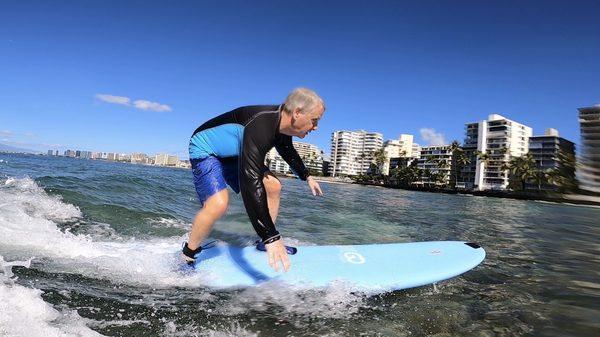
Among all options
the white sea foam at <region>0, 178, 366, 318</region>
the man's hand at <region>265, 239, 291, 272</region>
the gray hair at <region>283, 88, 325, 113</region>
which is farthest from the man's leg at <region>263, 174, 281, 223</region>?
the man's hand at <region>265, 239, 291, 272</region>

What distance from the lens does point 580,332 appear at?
3311 mm

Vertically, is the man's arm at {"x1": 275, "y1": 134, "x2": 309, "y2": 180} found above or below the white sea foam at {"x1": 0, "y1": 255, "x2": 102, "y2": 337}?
above

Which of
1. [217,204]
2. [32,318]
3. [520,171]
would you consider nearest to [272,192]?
[217,204]

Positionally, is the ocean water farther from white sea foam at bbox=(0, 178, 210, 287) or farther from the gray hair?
the gray hair

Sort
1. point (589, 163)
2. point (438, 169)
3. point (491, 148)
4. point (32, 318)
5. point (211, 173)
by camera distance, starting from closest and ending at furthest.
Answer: point (589, 163) < point (32, 318) < point (211, 173) < point (491, 148) < point (438, 169)

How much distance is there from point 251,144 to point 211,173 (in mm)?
1124

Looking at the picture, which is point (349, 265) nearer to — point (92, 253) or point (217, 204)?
point (217, 204)

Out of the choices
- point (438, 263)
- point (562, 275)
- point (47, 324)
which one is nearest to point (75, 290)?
point (47, 324)

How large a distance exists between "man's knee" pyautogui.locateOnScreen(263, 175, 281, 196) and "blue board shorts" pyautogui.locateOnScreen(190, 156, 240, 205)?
0.38m

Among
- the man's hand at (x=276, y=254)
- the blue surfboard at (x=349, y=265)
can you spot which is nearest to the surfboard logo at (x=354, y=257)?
the blue surfboard at (x=349, y=265)

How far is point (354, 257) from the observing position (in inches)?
191

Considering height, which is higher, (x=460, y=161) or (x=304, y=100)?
(x=460, y=161)

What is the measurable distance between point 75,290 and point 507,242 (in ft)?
29.4

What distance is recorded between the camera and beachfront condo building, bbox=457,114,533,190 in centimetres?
12390
